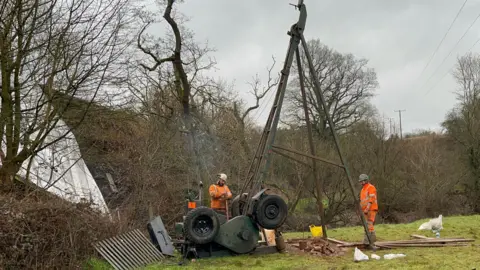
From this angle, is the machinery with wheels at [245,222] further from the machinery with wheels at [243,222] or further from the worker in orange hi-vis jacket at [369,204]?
the worker in orange hi-vis jacket at [369,204]

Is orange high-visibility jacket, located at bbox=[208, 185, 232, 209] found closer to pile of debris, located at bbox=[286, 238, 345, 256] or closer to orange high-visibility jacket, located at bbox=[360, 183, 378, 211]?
pile of debris, located at bbox=[286, 238, 345, 256]

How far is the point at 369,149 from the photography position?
26.2 m

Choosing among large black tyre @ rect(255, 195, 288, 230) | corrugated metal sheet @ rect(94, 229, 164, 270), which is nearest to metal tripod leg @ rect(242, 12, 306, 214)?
large black tyre @ rect(255, 195, 288, 230)

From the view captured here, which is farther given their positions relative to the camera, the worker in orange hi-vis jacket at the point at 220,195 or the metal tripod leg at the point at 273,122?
the worker in orange hi-vis jacket at the point at 220,195

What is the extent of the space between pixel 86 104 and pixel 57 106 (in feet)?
2.10

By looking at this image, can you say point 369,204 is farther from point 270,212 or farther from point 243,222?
point 243,222

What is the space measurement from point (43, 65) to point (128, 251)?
401 cm

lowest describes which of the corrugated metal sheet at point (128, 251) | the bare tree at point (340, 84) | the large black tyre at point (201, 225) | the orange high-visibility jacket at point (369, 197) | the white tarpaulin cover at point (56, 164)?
the corrugated metal sheet at point (128, 251)

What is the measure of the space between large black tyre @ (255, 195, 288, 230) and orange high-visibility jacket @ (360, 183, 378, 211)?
2282 millimetres

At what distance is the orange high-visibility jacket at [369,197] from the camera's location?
11.0 metres

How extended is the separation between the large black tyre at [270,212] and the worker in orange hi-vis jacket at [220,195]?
1.51 m

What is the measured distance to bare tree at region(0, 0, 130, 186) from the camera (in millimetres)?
8789

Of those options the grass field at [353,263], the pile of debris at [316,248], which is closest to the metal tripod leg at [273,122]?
the grass field at [353,263]

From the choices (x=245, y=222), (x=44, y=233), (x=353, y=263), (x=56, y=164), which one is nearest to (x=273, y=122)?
(x=245, y=222)
